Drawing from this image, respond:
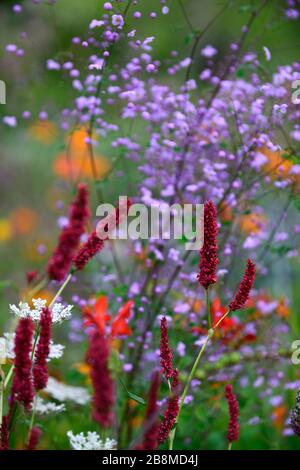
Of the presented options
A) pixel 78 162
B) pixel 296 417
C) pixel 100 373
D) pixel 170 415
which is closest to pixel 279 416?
pixel 296 417

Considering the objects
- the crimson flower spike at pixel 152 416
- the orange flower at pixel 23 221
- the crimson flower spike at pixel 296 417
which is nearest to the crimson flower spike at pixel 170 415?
the crimson flower spike at pixel 152 416

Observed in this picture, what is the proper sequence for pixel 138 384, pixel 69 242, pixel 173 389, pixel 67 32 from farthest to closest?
pixel 67 32
pixel 138 384
pixel 173 389
pixel 69 242

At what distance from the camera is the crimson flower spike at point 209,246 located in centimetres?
142

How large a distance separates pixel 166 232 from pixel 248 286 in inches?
39.4

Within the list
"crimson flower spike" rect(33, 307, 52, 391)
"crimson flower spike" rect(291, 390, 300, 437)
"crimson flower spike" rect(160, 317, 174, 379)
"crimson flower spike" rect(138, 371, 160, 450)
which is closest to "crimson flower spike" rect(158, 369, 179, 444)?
"crimson flower spike" rect(160, 317, 174, 379)

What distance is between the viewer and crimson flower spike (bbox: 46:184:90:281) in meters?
1.34

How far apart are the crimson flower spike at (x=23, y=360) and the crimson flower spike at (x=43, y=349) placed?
0.9 inches

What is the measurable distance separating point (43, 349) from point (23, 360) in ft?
0.17

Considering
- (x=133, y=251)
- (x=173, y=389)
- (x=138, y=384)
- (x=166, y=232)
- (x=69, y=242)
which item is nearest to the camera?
(x=69, y=242)

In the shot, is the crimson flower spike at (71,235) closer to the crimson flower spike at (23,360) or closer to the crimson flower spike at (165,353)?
the crimson flower spike at (23,360)

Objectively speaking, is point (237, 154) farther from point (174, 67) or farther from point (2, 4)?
point (2, 4)
